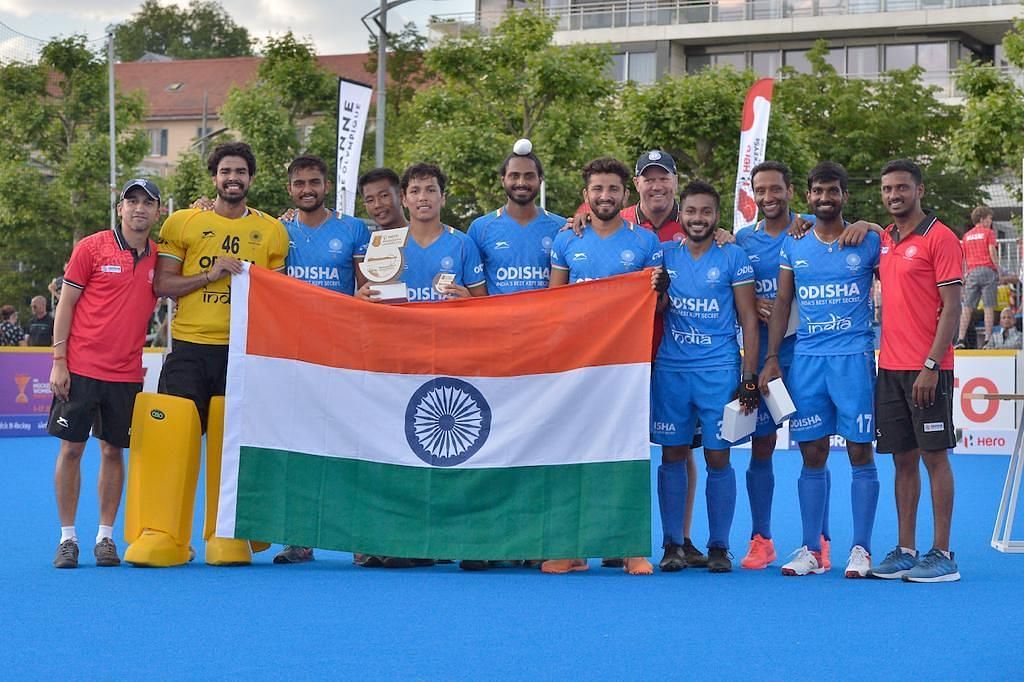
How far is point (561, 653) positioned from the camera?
6.05m

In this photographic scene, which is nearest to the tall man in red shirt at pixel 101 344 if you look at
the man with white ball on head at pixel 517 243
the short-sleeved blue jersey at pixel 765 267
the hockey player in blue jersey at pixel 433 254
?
the hockey player in blue jersey at pixel 433 254

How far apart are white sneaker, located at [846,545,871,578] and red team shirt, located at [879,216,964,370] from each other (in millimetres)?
1065

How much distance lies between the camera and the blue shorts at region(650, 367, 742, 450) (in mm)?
8516

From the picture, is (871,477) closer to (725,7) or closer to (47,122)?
(47,122)

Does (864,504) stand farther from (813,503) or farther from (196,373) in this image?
(196,373)

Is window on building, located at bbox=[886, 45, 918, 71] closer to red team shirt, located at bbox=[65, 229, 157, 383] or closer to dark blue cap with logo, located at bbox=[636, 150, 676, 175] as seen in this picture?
dark blue cap with logo, located at bbox=[636, 150, 676, 175]

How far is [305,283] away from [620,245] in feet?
6.11

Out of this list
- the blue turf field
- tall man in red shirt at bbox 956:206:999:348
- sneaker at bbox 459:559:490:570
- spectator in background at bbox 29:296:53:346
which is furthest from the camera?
spectator in background at bbox 29:296:53:346

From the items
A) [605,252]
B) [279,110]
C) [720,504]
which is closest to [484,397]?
[605,252]

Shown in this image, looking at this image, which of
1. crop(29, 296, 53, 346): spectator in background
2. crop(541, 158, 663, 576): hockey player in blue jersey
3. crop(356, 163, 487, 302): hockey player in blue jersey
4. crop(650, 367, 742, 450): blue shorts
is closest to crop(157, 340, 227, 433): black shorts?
crop(356, 163, 487, 302): hockey player in blue jersey

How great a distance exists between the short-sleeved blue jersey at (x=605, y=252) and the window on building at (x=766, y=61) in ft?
160

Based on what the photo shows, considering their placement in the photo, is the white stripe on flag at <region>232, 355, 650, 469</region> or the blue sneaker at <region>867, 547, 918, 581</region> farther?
the white stripe on flag at <region>232, 355, 650, 469</region>

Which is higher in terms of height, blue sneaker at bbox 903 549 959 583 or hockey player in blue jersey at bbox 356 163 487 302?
hockey player in blue jersey at bbox 356 163 487 302

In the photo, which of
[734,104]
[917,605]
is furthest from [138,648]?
[734,104]
